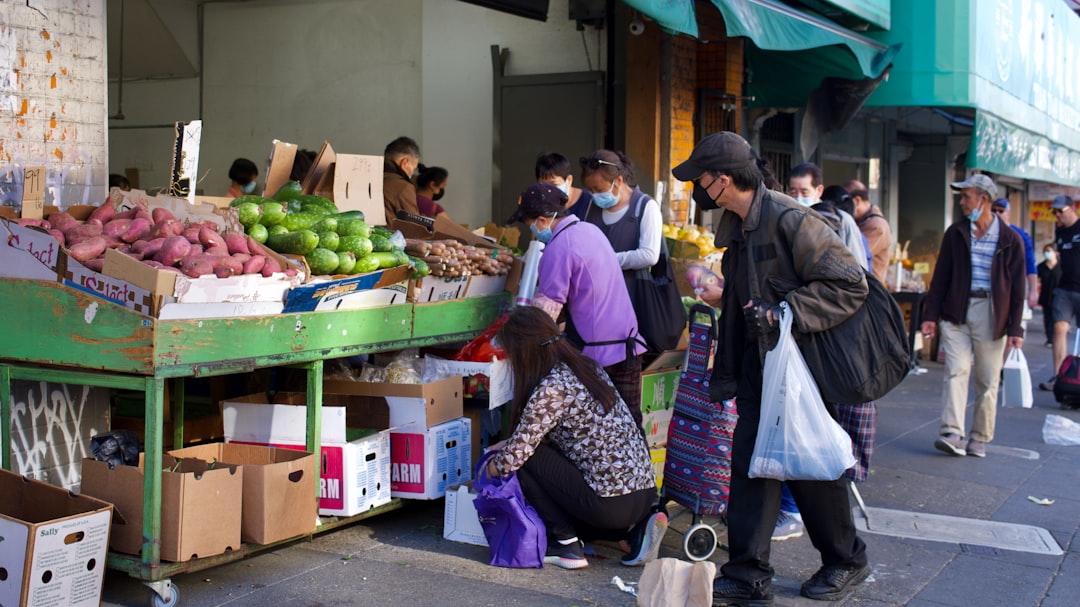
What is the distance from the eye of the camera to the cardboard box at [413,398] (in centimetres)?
563

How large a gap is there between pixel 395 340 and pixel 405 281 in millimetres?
316

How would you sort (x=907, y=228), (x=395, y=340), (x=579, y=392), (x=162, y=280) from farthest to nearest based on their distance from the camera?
(x=907, y=228)
(x=395, y=340)
(x=579, y=392)
(x=162, y=280)

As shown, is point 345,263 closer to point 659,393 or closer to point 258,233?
point 258,233

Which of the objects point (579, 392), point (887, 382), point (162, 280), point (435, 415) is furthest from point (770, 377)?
point (162, 280)

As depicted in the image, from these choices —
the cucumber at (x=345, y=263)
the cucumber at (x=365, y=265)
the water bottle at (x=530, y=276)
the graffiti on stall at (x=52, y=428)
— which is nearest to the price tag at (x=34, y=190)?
the graffiti on stall at (x=52, y=428)

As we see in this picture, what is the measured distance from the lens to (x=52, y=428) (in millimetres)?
5172

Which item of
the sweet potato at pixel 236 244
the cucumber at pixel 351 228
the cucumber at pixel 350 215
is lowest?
the sweet potato at pixel 236 244

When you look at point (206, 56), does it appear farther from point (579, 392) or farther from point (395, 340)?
point (579, 392)

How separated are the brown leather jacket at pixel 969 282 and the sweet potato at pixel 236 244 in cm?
505

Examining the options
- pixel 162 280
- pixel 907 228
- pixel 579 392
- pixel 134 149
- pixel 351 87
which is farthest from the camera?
pixel 907 228

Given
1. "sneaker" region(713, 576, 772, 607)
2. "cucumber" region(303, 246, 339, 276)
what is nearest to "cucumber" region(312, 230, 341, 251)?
"cucumber" region(303, 246, 339, 276)

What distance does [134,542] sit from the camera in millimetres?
4484

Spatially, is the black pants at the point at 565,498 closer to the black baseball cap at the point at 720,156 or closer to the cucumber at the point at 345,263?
the cucumber at the point at 345,263

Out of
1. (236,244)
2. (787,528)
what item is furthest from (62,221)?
(787,528)
